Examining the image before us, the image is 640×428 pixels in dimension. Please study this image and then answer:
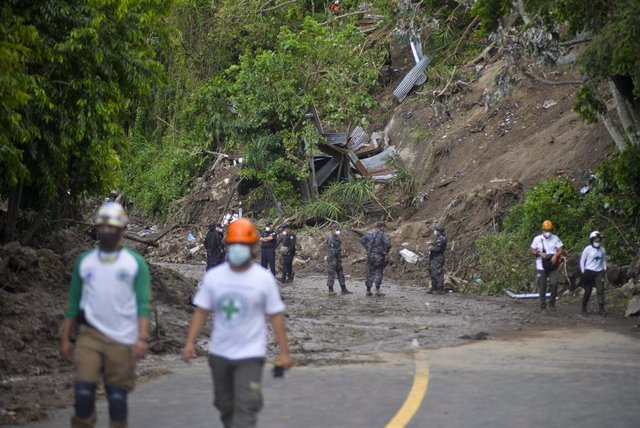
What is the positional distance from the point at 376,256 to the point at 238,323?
18.5m

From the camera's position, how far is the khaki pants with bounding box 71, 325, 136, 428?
7.45 metres

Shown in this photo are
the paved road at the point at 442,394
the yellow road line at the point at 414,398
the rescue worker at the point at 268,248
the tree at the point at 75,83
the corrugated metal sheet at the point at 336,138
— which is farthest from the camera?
the corrugated metal sheet at the point at 336,138

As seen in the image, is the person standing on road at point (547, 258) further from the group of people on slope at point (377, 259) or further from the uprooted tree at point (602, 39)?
the group of people on slope at point (377, 259)

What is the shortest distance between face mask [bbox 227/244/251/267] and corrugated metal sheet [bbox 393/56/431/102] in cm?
3598

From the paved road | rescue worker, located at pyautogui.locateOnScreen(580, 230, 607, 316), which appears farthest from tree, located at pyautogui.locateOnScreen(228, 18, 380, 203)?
the paved road

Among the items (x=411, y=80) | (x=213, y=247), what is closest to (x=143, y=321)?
(x=213, y=247)

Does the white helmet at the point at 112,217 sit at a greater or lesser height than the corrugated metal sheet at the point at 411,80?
lesser

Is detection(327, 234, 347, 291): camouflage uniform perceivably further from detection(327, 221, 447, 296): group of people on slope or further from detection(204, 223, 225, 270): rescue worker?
detection(204, 223, 225, 270): rescue worker

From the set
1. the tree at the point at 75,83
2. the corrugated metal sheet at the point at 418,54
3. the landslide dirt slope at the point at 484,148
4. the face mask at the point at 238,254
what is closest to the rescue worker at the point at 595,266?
the landslide dirt slope at the point at 484,148

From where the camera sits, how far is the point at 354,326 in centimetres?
1817

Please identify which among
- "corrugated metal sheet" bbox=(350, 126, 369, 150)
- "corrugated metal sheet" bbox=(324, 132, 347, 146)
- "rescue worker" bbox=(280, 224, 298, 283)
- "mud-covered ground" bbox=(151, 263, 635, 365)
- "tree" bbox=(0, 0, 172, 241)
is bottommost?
"mud-covered ground" bbox=(151, 263, 635, 365)

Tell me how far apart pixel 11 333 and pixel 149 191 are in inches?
1332

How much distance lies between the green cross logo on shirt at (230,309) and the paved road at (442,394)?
6.82 ft

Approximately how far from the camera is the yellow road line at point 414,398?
899cm
